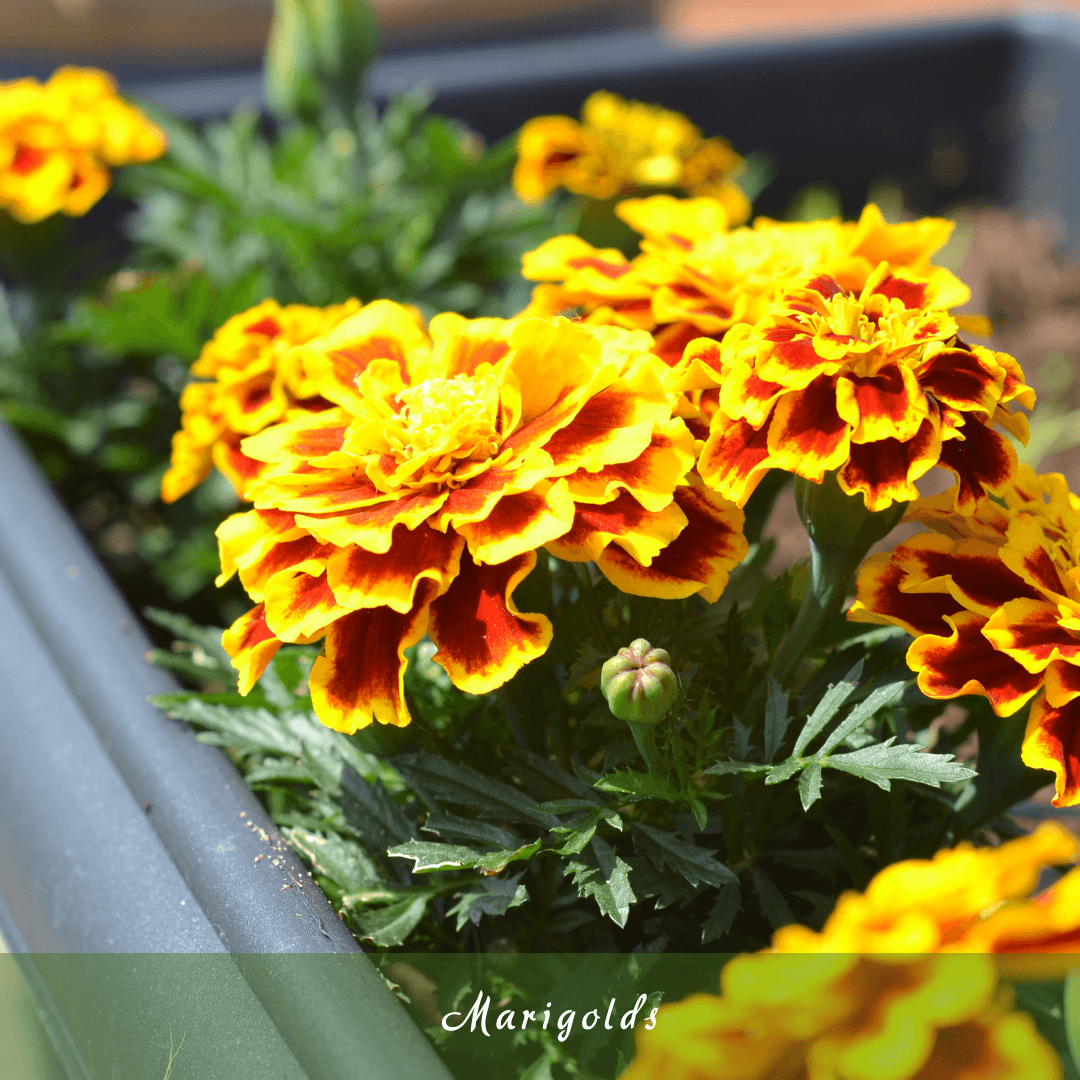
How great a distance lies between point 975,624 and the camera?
444mm

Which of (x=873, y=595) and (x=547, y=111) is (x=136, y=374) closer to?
(x=547, y=111)

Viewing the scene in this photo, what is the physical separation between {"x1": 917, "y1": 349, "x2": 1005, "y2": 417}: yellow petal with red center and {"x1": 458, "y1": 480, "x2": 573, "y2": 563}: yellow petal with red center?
16 cm

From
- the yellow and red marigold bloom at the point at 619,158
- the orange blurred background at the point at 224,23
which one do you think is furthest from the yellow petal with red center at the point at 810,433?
the orange blurred background at the point at 224,23

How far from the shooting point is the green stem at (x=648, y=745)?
17.4 inches

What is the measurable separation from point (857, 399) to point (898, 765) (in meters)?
0.15

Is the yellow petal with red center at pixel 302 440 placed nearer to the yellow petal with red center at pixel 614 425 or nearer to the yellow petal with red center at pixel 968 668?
the yellow petal with red center at pixel 614 425

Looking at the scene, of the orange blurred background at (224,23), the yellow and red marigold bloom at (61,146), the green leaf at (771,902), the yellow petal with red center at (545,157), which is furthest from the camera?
the orange blurred background at (224,23)

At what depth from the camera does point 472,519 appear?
0.40 m

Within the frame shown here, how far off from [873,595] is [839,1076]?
217 mm

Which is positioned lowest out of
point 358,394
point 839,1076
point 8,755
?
point 8,755

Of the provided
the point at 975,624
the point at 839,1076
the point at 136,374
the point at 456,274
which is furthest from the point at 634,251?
the point at 839,1076

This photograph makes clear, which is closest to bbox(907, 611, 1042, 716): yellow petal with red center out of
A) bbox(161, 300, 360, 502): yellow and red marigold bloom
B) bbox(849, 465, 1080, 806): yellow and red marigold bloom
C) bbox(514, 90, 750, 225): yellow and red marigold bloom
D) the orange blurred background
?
bbox(849, 465, 1080, 806): yellow and red marigold bloom

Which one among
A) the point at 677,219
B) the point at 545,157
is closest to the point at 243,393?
the point at 677,219

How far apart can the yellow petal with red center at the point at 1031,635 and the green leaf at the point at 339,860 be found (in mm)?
315
